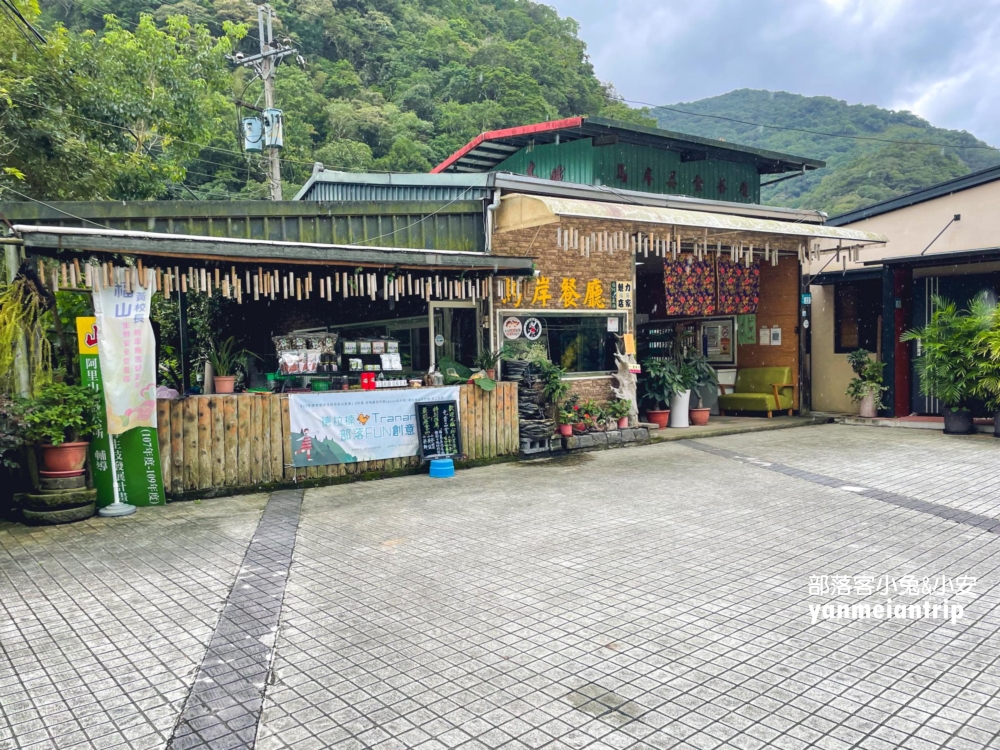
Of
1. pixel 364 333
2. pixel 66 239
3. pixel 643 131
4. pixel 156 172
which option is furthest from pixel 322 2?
pixel 66 239

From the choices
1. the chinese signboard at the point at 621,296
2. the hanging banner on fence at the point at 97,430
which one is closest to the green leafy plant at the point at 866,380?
the chinese signboard at the point at 621,296

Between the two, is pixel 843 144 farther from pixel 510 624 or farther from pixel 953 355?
pixel 510 624

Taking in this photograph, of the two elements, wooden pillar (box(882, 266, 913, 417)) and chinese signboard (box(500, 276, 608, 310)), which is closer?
chinese signboard (box(500, 276, 608, 310))

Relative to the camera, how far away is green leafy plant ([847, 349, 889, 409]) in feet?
47.2

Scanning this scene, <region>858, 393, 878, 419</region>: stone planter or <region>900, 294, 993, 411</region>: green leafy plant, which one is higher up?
<region>900, 294, 993, 411</region>: green leafy plant

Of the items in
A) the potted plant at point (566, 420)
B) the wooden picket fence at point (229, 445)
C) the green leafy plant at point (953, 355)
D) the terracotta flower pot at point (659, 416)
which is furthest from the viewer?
the terracotta flower pot at point (659, 416)

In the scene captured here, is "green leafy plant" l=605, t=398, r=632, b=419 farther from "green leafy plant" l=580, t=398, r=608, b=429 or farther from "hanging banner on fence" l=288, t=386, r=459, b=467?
"hanging banner on fence" l=288, t=386, r=459, b=467

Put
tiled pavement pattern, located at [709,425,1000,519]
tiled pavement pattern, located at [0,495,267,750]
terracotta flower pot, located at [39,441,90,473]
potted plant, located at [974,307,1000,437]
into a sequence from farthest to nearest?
1. potted plant, located at [974,307,1000,437]
2. tiled pavement pattern, located at [709,425,1000,519]
3. terracotta flower pot, located at [39,441,90,473]
4. tiled pavement pattern, located at [0,495,267,750]

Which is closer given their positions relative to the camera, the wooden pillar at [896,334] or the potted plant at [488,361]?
the potted plant at [488,361]

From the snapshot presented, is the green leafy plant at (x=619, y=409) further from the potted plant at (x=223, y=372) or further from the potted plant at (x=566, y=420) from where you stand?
the potted plant at (x=223, y=372)

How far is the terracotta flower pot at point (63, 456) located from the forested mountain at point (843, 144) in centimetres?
2698

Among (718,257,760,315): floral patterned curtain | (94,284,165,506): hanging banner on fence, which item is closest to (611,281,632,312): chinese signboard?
(718,257,760,315): floral patterned curtain

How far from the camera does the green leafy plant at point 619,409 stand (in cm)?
1212

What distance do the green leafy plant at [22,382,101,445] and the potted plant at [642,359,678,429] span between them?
9504mm
